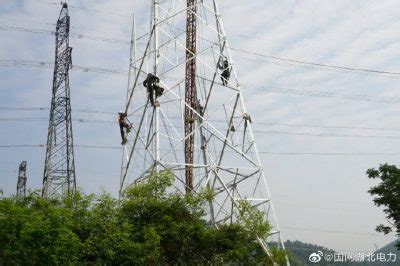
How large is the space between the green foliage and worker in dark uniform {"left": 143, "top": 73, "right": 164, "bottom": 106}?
3.43m

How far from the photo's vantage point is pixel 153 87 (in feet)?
65.0

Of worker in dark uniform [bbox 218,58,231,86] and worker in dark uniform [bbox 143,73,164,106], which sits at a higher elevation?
worker in dark uniform [bbox 218,58,231,86]

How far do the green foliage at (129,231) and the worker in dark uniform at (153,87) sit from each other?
11.3 feet

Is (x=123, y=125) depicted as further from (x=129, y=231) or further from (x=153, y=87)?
(x=129, y=231)

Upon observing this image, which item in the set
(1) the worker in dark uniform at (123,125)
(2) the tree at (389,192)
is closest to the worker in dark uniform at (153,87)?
(1) the worker in dark uniform at (123,125)

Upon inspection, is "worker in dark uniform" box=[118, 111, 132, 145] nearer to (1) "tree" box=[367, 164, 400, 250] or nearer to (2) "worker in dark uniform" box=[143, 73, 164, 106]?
(2) "worker in dark uniform" box=[143, 73, 164, 106]

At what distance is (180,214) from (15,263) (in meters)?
5.63

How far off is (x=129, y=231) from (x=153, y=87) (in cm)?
607

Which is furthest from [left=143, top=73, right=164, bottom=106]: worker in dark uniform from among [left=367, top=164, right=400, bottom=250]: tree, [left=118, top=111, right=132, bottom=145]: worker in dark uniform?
[left=367, top=164, right=400, bottom=250]: tree

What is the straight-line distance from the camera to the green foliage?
1423cm

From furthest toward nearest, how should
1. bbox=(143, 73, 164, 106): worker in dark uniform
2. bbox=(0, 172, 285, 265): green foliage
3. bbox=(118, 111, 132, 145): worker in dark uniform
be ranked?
1. bbox=(118, 111, 132, 145): worker in dark uniform
2. bbox=(143, 73, 164, 106): worker in dark uniform
3. bbox=(0, 172, 285, 265): green foliage

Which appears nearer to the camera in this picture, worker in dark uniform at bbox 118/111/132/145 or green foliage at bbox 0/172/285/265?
green foliage at bbox 0/172/285/265

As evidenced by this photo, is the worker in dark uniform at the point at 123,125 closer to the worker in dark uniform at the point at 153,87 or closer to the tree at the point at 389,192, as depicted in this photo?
the worker in dark uniform at the point at 153,87

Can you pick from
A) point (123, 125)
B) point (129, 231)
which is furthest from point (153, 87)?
point (129, 231)
